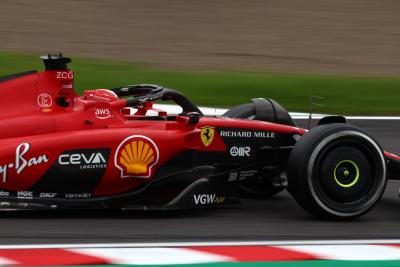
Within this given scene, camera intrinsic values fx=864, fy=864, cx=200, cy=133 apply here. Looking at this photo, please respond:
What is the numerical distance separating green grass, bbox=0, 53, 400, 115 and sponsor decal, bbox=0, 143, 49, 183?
681cm

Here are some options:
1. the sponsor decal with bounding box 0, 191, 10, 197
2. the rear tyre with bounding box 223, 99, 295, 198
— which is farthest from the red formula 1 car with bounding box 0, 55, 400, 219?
the rear tyre with bounding box 223, 99, 295, 198

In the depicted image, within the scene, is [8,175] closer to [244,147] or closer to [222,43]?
[244,147]

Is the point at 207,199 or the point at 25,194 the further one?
the point at 207,199

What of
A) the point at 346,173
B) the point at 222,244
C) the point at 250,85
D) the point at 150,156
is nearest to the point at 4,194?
the point at 150,156

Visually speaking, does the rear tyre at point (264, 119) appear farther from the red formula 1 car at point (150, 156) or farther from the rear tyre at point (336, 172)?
the rear tyre at point (336, 172)

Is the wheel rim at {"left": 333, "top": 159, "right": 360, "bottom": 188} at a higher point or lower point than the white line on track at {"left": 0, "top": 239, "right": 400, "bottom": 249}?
higher

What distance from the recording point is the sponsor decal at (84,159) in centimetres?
620

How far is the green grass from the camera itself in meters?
13.2

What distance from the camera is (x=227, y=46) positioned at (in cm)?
1959

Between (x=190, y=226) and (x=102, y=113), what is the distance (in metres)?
1.13

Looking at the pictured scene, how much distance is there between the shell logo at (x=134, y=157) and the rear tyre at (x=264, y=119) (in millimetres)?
1379

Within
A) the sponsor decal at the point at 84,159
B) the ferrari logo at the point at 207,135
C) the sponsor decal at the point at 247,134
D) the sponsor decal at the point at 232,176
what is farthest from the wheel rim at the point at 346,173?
the sponsor decal at the point at 84,159

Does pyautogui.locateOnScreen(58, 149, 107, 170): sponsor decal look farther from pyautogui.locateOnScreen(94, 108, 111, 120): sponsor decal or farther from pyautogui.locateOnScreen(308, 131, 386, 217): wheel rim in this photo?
pyautogui.locateOnScreen(308, 131, 386, 217): wheel rim

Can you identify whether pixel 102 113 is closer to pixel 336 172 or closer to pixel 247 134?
pixel 247 134
